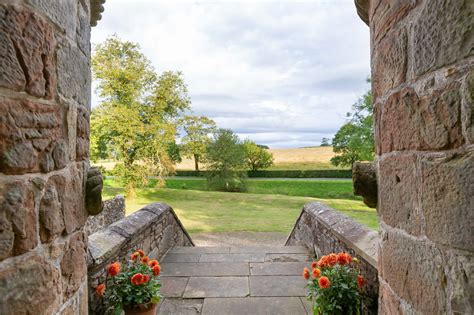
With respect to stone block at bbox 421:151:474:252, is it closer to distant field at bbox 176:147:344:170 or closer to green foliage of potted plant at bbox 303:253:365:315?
green foliage of potted plant at bbox 303:253:365:315

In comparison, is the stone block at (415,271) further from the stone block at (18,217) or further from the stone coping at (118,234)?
the stone coping at (118,234)

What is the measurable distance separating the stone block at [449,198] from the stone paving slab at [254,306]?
7.96 ft

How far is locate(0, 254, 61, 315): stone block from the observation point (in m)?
1.16

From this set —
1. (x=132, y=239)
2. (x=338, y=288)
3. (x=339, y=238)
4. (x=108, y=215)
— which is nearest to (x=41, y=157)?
(x=338, y=288)

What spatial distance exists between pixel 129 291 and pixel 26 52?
232cm

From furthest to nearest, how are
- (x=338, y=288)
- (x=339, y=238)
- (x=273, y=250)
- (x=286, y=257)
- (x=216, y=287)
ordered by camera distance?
(x=273, y=250)
(x=286, y=257)
(x=216, y=287)
(x=339, y=238)
(x=338, y=288)

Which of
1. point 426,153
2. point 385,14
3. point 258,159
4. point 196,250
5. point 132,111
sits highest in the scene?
point 132,111

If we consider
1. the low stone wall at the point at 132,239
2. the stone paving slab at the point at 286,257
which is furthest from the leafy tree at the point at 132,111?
the stone paving slab at the point at 286,257

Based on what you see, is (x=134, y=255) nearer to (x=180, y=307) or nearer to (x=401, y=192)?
(x=180, y=307)

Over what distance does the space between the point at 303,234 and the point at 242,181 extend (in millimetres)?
19317

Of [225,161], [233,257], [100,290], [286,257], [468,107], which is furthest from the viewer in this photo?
[225,161]

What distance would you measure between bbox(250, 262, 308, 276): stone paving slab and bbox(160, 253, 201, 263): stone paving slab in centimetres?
95

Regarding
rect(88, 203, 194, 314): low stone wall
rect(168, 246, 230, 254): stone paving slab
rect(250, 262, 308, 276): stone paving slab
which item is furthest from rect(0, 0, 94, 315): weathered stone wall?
rect(168, 246, 230, 254): stone paving slab

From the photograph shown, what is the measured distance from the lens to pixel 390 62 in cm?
159
